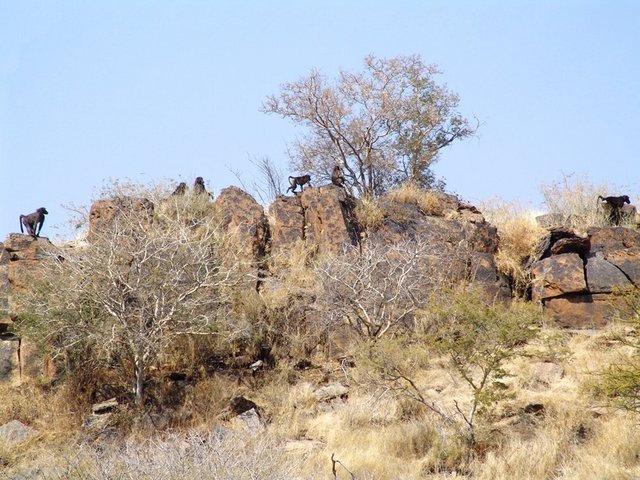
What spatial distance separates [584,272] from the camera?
719 inches

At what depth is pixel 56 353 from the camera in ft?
48.1

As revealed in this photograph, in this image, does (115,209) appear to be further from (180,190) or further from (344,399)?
(344,399)

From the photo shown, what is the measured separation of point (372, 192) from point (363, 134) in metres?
1.98

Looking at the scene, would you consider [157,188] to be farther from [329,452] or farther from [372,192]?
[329,452]

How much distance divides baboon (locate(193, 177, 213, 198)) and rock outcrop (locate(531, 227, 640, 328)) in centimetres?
850

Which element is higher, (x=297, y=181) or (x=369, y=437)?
(x=297, y=181)

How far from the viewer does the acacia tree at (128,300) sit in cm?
1434

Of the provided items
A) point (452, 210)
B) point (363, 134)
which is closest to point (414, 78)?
point (363, 134)

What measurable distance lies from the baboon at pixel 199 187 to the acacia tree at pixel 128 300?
5.27m

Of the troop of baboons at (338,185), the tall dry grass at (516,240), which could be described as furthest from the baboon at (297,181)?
the tall dry grass at (516,240)

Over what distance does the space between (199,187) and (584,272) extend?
32.1 feet

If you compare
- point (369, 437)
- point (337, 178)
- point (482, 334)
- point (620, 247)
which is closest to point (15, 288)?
point (369, 437)

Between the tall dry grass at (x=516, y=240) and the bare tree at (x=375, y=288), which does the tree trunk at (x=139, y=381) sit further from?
the tall dry grass at (x=516, y=240)

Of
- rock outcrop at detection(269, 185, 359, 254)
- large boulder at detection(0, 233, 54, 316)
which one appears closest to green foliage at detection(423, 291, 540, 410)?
rock outcrop at detection(269, 185, 359, 254)
